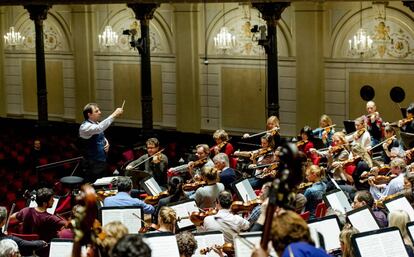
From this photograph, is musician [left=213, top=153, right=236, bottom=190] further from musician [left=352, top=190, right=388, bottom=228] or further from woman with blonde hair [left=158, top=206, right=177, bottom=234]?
woman with blonde hair [left=158, top=206, right=177, bottom=234]

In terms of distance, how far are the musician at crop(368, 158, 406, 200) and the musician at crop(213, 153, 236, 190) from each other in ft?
6.62

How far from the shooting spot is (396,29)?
63.4 ft

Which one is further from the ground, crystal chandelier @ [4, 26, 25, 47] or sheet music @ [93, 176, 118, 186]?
crystal chandelier @ [4, 26, 25, 47]

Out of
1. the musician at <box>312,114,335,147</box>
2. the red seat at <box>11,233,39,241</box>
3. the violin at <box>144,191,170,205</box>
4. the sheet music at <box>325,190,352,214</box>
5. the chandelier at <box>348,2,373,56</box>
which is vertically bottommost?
the red seat at <box>11,233,39,241</box>

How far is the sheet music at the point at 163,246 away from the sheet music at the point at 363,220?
1986 millimetres

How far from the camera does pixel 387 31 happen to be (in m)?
19.4

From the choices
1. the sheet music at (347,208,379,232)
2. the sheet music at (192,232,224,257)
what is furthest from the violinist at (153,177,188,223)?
the sheet music at (347,208,379,232)

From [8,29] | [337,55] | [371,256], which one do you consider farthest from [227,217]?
[8,29]

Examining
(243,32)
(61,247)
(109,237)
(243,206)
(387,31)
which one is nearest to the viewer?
(109,237)

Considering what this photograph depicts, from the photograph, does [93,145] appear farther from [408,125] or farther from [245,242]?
[245,242]

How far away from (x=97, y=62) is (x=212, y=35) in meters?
3.87

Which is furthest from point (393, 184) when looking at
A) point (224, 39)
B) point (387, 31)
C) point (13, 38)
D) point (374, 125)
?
point (13, 38)

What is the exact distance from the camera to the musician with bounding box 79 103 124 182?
1422 cm

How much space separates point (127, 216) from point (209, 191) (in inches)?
65.2
